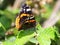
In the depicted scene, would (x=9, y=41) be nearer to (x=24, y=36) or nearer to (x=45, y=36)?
(x=24, y=36)

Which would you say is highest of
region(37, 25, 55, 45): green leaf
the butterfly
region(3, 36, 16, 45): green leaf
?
the butterfly

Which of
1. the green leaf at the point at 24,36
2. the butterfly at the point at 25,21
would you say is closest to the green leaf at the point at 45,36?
the green leaf at the point at 24,36

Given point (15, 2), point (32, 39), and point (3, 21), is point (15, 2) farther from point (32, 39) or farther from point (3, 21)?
point (32, 39)

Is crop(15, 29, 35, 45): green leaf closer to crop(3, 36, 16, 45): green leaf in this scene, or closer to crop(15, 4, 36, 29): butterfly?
crop(3, 36, 16, 45): green leaf

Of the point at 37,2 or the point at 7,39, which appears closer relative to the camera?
the point at 7,39

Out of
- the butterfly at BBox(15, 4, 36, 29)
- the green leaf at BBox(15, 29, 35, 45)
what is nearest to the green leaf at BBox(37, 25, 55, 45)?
the green leaf at BBox(15, 29, 35, 45)

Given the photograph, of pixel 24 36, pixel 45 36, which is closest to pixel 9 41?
pixel 24 36

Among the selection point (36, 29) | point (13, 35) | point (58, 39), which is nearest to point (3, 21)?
point (13, 35)

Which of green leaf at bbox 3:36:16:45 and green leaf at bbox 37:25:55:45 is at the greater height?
green leaf at bbox 37:25:55:45
